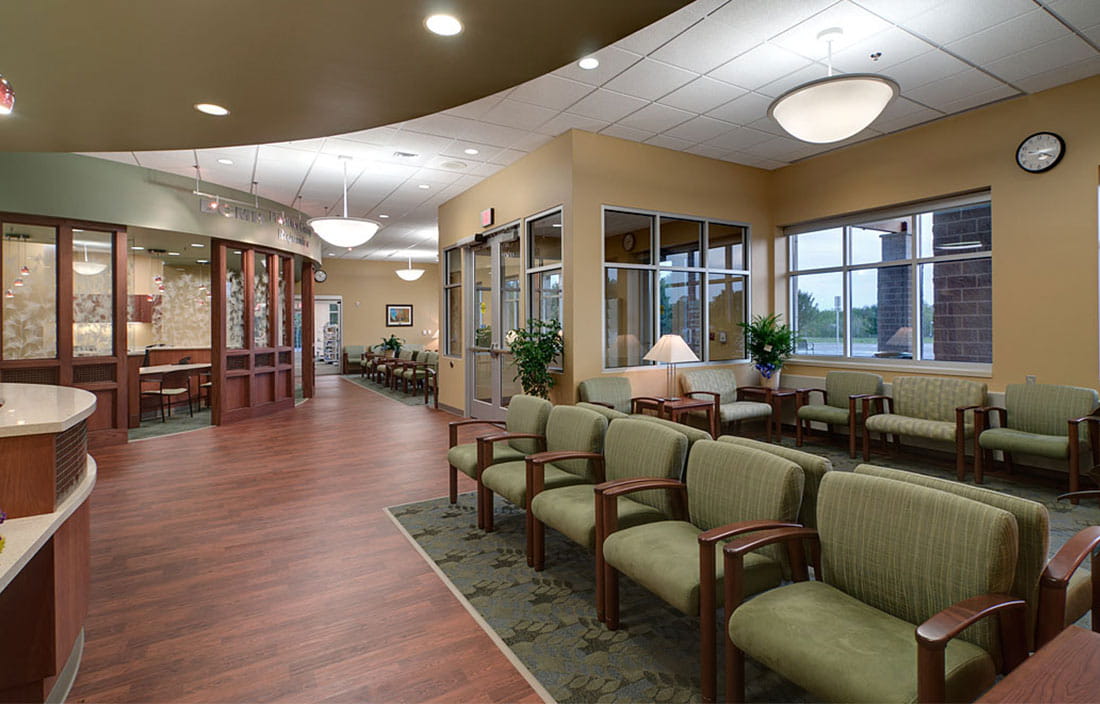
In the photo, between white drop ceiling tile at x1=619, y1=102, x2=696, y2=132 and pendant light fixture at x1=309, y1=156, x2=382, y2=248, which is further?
pendant light fixture at x1=309, y1=156, x2=382, y2=248

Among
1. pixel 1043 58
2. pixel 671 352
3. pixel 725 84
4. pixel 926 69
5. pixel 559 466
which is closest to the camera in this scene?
pixel 559 466

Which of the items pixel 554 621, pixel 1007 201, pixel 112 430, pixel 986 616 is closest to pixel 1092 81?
pixel 1007 201

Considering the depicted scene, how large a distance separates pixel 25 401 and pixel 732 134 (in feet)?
20.5

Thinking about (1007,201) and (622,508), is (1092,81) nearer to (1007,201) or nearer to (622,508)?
(1007,201)

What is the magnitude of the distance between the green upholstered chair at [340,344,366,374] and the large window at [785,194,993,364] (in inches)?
489

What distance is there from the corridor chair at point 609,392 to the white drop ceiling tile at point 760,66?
3104 millimetres

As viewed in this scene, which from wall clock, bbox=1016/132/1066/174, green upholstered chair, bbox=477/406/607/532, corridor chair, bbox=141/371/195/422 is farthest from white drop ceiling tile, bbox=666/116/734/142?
corridor chair, bbox=141/371/195/422

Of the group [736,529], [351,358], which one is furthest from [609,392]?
[351,358]

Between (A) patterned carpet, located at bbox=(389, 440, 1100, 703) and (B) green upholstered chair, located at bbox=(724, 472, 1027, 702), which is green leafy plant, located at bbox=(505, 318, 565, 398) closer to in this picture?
(A) patterned carpet, located at bbox=(389, 440, 1100, 703)

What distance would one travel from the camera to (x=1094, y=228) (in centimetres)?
471

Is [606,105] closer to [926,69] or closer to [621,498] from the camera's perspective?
[926,69]

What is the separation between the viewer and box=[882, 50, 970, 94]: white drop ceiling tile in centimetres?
432

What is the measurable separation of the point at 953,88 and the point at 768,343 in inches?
124

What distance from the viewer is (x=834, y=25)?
3.85 m
